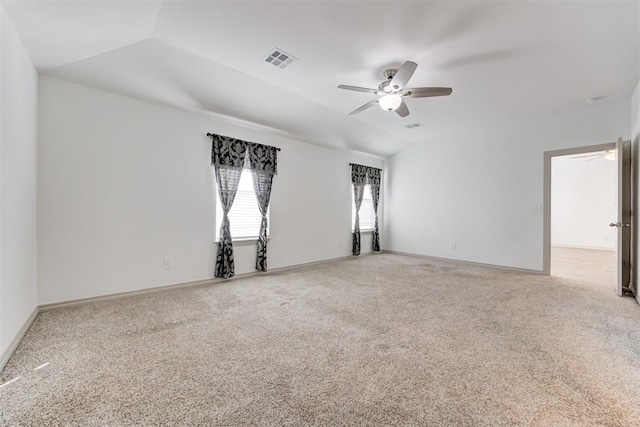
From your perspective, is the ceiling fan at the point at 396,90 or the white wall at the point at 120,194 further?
the white wall at the point at 120,194

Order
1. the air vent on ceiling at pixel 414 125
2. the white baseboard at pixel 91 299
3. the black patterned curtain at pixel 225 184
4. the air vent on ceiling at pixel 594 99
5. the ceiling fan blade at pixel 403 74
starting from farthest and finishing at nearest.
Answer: the air vent on ceiling at pixel 414 125
the black patterned curtain at pixel 225 184
the air vent on ceiling at pixel 594 99
the ceiling fan blade at pixel 403 74
the white baseboard at pixel 91 299

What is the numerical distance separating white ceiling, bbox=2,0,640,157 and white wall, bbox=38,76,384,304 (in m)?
0.29

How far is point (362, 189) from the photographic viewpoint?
6539 millimetres

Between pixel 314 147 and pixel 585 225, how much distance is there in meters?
8.24

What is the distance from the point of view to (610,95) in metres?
3.81

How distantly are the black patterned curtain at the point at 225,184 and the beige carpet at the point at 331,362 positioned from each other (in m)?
0.85

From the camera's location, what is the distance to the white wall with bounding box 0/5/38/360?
1945 mm

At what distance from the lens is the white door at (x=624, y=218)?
3580mm

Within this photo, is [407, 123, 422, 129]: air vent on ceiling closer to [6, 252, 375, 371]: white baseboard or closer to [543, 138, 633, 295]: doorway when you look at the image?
[543, 138, 633, 295]: doorway

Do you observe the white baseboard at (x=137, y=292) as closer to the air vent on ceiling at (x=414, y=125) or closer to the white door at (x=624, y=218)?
the air vent on ceiling at (x=414, y=125)

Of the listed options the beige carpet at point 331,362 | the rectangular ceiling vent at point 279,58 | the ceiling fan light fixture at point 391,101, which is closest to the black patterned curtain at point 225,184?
the beige carpet at point 331,362

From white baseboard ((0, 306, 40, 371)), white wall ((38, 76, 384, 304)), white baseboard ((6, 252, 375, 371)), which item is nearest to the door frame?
white baseboard ((6, 252, 375, 371))

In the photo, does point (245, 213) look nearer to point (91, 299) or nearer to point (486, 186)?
point (91, 299)

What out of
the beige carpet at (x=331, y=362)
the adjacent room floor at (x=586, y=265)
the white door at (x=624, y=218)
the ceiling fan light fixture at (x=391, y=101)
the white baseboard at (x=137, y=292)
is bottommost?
the adjacent room floor at (x=586, y=265)
